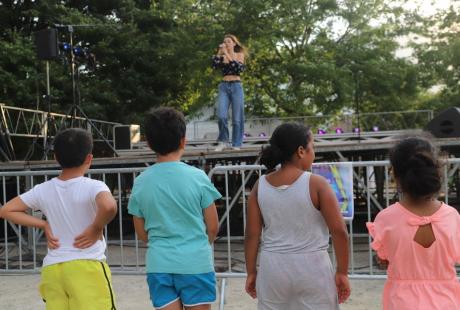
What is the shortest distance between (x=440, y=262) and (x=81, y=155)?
1.83 meters

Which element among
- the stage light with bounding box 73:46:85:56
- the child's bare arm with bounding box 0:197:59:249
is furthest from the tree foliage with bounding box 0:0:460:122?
the child's bare arm with bounding box 0:197:59:249

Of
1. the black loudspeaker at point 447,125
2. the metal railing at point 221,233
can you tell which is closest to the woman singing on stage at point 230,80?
the metal railing at point 221,233

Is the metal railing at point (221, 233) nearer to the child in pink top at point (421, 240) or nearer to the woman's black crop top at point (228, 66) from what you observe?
the woman's black crop top at point (228, 66)

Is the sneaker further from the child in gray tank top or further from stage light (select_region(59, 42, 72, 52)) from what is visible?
the child in gray tank top

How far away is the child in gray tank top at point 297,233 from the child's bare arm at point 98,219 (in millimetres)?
759

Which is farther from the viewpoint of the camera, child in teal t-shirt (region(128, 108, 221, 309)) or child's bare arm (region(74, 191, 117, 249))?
child's bare arm (region(74, 191, 117, 249))

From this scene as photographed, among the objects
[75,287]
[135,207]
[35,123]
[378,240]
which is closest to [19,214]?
[75,287]

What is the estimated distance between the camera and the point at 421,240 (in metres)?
2.26

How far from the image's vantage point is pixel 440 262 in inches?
88.8

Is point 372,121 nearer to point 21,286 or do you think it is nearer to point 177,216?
point 21,286

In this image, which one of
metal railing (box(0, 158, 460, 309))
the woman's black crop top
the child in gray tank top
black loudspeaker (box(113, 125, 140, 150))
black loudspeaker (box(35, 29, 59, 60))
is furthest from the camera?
black loudspeaker (box(113, 125, 140, 150))

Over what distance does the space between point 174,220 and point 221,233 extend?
20.9ft

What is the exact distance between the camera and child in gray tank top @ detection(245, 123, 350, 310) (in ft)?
8.27

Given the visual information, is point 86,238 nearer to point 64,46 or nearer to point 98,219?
point 98,219
